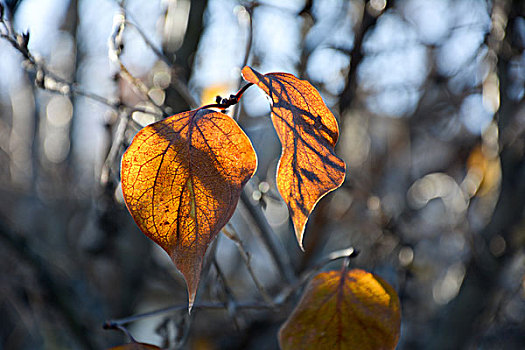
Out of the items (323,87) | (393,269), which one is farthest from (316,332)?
(393,269)

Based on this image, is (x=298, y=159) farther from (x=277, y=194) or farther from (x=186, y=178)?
(x=277, y=194)

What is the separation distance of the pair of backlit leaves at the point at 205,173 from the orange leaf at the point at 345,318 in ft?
0.56

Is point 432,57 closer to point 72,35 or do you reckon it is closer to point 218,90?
point 218,90

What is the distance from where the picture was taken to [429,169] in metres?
1.59

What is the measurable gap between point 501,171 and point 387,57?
0.57 m

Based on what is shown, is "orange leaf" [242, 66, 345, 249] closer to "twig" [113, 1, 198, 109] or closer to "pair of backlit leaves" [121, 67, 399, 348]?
"pair of backlit leaves" [121, 67, 399, 348]

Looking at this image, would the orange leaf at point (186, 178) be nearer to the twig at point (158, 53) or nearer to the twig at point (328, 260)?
the twig at point (328, 260)

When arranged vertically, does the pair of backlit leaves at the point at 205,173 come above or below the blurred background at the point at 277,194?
above

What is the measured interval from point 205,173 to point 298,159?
0.22ft

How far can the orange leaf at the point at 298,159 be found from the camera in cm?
30

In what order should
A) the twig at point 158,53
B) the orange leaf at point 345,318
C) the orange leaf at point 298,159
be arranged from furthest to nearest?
1. the twig at point 158,53
2. the orange leaf at point 345,318
3. the orange leaf at point 298,159

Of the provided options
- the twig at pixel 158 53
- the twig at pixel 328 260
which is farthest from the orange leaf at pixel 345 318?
the twig at pixel 158 53

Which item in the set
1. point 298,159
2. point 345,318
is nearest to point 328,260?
point 345,318

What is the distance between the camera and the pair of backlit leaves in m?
0.30
